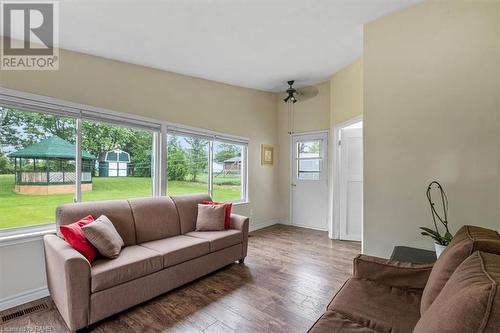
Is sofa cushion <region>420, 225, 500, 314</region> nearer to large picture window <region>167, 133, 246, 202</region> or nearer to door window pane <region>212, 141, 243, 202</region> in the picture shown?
large picture window <region>167, 133, 246, 202</region>

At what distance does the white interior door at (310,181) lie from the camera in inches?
190

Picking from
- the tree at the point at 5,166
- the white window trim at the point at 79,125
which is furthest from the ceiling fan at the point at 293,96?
the tree at the point at 5,166

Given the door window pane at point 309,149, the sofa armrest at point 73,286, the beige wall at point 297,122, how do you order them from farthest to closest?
the door window pane at point 309,149 < the beige wall at point 297,122 < the sofa armrest at point 73,286

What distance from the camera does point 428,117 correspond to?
2.38 metres

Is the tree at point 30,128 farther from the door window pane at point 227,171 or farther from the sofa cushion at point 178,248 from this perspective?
the door window pane at point 227,171

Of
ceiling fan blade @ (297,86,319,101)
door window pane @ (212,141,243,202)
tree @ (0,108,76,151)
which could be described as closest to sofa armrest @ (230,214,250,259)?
door window pane @ (212,141,243,202)

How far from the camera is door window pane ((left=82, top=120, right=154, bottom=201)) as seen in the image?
2.82 meters

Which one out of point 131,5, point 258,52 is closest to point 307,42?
point 258,52

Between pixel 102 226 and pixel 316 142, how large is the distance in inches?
157

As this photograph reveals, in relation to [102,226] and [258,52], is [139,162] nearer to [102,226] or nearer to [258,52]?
[102,226]

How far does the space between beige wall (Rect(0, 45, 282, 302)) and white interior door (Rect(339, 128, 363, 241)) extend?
61.8 inches

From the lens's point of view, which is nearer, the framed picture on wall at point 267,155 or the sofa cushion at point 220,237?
the sofa cushion at point 220,237

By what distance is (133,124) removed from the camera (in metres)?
3.15

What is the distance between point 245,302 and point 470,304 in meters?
1.90
